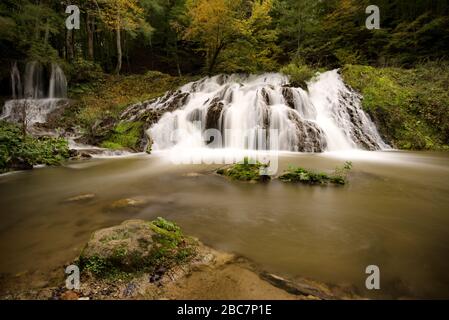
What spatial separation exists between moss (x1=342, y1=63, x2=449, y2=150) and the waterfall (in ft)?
1.81

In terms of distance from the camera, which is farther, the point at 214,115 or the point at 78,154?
the point at 214,115

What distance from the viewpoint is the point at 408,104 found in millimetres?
11633

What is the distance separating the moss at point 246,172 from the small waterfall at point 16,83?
608 inches

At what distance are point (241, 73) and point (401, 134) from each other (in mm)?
9910

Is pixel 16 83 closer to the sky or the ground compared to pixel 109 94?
closer to the sky

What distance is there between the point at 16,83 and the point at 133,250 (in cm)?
1800

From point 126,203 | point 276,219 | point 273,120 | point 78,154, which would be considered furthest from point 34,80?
point 276,219

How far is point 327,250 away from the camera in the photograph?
2.67 meters

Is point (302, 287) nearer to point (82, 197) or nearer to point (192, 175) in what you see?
point (82, 197)

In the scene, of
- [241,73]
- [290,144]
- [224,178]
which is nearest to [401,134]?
[290,144]

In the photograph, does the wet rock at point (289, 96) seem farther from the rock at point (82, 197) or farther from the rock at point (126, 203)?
the rock at point (82, 197)

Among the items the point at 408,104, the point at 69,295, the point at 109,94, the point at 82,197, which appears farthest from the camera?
the point at 109,94
